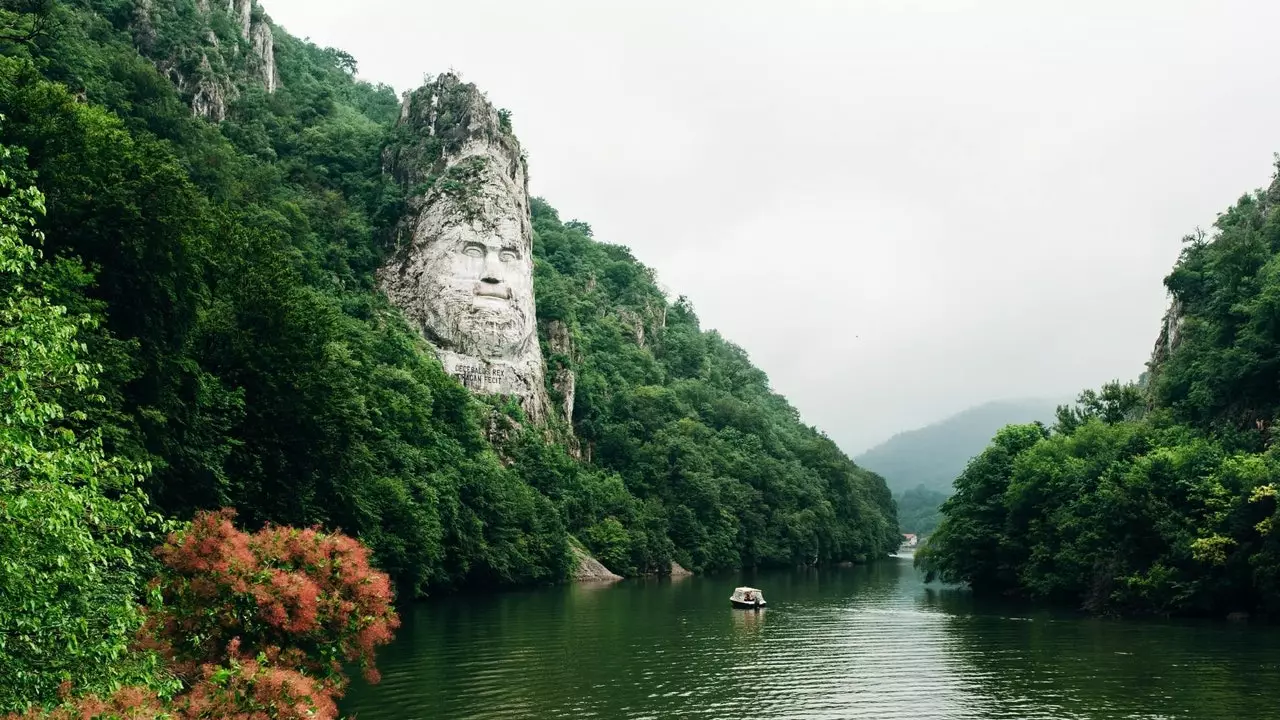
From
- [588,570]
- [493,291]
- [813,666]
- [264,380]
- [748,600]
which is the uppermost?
[493,291]

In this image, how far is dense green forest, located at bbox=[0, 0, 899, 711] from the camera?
568 inches

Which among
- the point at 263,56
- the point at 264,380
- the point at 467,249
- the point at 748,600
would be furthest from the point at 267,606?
the point at 263,56

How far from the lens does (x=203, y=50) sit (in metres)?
92.4

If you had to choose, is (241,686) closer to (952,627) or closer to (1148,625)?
(952,627)

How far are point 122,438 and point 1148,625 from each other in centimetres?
4314

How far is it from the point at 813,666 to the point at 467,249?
226 ft

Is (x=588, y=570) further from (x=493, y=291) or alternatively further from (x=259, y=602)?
(x=259, y=602)

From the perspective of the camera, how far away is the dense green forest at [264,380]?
14.4m

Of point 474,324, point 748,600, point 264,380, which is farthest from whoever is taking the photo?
point 474,324

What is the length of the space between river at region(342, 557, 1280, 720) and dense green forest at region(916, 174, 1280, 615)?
317cm

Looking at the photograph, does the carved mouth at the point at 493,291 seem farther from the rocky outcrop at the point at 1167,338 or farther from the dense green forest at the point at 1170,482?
the rocky outcrop at the point at 1167,338

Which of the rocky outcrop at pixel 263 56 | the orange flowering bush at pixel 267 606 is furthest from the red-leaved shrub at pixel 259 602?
the rocky outcrop at pixel 263 56

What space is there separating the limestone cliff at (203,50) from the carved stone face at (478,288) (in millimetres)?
23205

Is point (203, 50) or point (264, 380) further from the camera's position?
point (203, 50)
